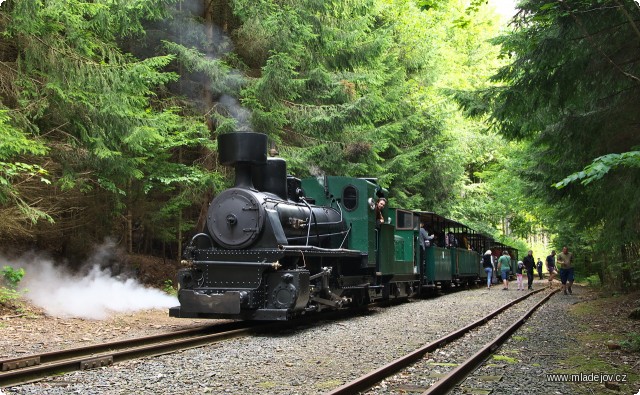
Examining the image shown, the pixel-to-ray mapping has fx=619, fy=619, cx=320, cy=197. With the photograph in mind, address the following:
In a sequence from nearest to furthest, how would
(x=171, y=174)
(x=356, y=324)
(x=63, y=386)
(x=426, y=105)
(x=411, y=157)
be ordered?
(x=63, y=386) → (x=356, y=324) → (x=171, y=174) → (x=411, y=157) → (x=426, y=105)

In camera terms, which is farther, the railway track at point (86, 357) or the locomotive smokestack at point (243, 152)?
the locomotive smokestack at point (243, 152)

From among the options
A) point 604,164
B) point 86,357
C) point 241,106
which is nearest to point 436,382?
point 604,164

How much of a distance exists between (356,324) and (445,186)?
58.3ft

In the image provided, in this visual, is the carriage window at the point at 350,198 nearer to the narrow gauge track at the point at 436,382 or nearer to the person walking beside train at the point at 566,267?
the narrow gauge track at the point at 436,382

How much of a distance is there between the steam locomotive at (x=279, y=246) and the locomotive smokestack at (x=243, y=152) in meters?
0.02

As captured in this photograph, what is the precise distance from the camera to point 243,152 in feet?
33.0

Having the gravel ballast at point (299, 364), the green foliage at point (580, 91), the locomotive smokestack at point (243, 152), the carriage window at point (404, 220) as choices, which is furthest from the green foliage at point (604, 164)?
the carriage window at point (404, 220)

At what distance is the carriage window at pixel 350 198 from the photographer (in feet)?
40.9

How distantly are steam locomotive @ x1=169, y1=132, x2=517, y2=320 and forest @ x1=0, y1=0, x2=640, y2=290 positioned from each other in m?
2.24

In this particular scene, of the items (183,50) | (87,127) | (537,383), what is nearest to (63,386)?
(537,383)

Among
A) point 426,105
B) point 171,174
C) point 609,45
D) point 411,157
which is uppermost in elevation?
point 426,105

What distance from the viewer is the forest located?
9.09 m

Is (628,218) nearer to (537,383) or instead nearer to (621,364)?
(621,364)

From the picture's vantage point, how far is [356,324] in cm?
1109
